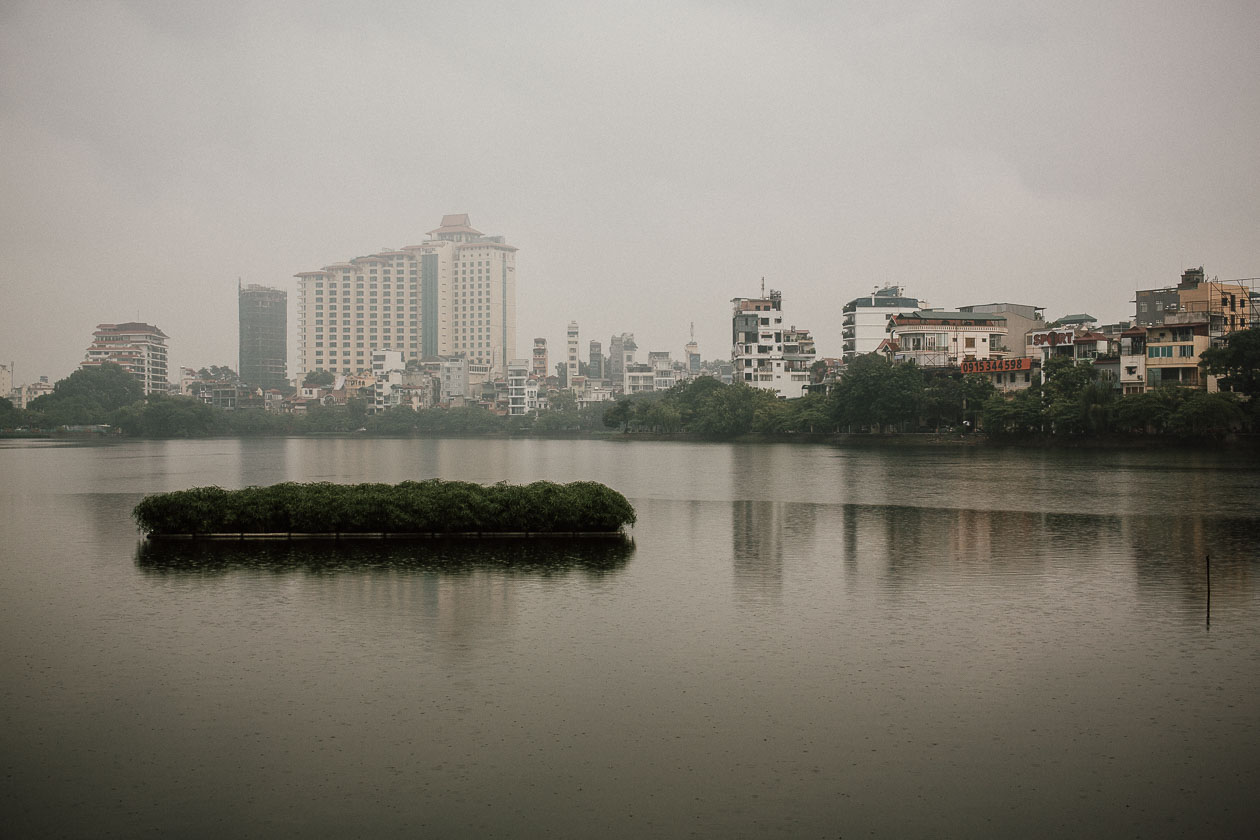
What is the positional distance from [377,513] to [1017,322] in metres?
95.1

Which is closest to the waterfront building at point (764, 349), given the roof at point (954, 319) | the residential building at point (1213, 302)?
the roof at point (954, 319)

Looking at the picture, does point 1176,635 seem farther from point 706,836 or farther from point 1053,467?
point 1053,467

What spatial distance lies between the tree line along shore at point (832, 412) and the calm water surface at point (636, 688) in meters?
49.3

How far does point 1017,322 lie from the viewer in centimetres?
10556

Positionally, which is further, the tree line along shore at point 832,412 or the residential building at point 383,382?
the residential building at point 383,382

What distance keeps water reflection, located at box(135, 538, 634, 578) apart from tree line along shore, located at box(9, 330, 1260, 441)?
187 feet

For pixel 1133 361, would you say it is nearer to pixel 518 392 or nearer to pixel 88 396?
pixel 518 392

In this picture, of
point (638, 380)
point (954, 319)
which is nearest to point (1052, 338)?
point (954, 319)

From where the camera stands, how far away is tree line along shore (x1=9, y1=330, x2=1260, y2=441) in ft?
221

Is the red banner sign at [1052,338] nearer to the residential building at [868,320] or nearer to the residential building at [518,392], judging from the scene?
the residential building at [868,320]

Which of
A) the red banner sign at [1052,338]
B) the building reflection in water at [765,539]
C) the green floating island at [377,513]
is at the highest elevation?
the red banner sign at [1052,338]

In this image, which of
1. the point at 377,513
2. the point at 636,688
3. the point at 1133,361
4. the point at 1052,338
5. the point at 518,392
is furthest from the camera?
the point at 518,392

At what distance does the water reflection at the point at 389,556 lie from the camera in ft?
66.4

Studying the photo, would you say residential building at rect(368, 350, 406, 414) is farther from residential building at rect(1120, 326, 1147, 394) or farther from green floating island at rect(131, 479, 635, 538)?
green floating island at rect(131, 479, 635, 538)
